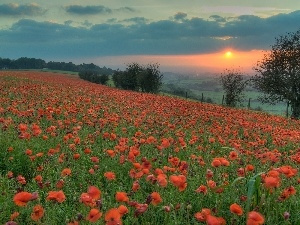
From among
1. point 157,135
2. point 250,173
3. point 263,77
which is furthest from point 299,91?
point 250,173

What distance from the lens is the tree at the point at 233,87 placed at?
4369cm

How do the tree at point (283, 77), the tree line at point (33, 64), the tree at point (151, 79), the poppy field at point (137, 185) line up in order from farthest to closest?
the tree line at point (33, 64) < the tree at point (151, 79) < the tree at point (283, 77) < the poppy field at point (137, 185)

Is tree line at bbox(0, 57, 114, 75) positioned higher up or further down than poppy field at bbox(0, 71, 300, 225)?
higher up

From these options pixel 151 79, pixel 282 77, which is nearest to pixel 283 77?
pixel 282 77

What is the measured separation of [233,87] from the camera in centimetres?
4403

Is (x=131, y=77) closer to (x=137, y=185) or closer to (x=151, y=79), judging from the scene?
(x=151, y=79)

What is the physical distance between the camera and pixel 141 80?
2083 inches

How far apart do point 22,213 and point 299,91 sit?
34866 mm

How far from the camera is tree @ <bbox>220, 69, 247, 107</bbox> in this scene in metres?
43.7

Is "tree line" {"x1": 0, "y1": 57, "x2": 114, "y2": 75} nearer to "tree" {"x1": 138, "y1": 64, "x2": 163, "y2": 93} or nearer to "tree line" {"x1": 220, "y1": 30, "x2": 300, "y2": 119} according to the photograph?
"tree" {"x1": 138, "y1": 64, "x2": 163, "y2": 93}

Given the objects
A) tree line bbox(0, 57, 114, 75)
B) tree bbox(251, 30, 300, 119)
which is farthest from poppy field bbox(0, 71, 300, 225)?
tree line bbox(0, 57, 114, 75)

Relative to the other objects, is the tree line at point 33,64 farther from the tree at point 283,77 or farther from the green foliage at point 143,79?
the tree at point 283,77

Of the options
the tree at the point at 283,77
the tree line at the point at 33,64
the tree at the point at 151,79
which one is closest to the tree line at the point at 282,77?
the tree at the point at 283,77

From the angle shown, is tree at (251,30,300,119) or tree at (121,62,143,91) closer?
tree at (251,30,300,119)
